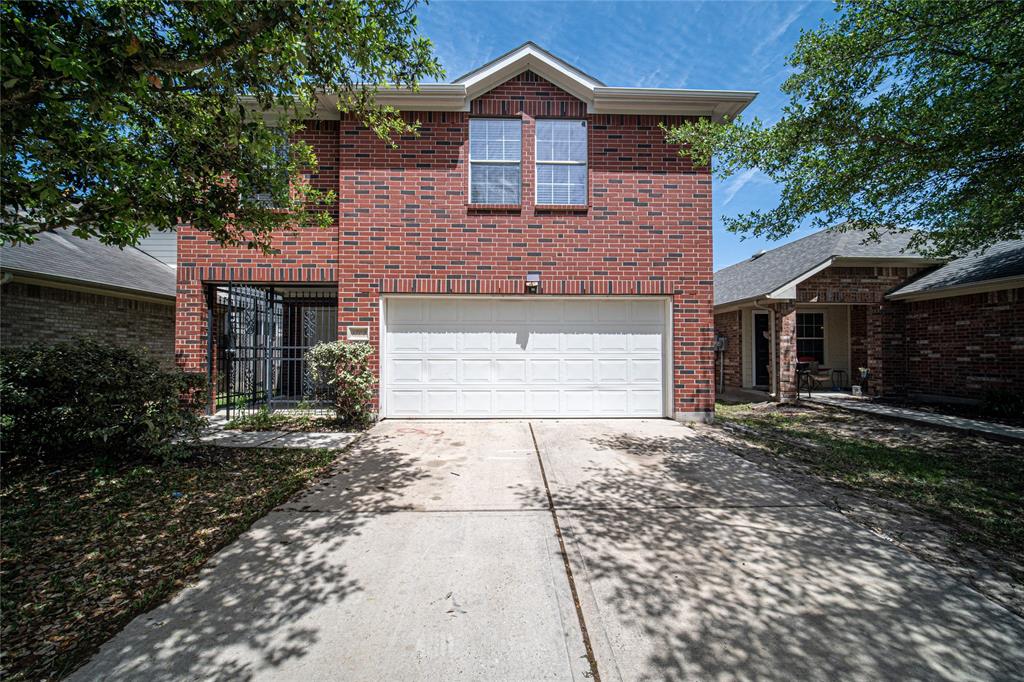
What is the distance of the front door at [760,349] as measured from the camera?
519 inches

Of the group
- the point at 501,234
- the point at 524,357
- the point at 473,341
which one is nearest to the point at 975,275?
the point at 524,357

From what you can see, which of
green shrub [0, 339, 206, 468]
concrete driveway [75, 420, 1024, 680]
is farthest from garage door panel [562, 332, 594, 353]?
green shrub [0, 339, 206, 468]

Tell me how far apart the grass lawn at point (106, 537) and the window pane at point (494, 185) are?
5.25 metres

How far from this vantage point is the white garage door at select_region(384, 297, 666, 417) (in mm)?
7855

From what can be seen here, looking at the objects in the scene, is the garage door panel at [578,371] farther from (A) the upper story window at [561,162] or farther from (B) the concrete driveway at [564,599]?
(B) the concrete driveway at [564,599]

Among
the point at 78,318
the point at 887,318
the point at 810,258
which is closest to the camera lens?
the point at 78,318

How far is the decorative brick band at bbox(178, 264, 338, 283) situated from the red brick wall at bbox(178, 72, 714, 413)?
2 centimetres

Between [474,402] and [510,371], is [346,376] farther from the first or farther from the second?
[510,371]

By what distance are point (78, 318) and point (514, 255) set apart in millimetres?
9445

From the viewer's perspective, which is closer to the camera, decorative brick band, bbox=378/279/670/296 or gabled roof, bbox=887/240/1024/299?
decorative brick band, bbox=378/279/670/296

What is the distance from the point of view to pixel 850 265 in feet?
36.0

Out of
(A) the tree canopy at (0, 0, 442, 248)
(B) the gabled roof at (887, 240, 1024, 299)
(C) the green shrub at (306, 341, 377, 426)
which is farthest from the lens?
(B) the gabled roof at (887, 240, 1024, 299)

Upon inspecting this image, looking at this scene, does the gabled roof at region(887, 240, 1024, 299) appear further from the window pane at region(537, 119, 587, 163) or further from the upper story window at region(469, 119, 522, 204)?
the upper story window at region(469, 119, 522, 204)

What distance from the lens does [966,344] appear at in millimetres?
9898
